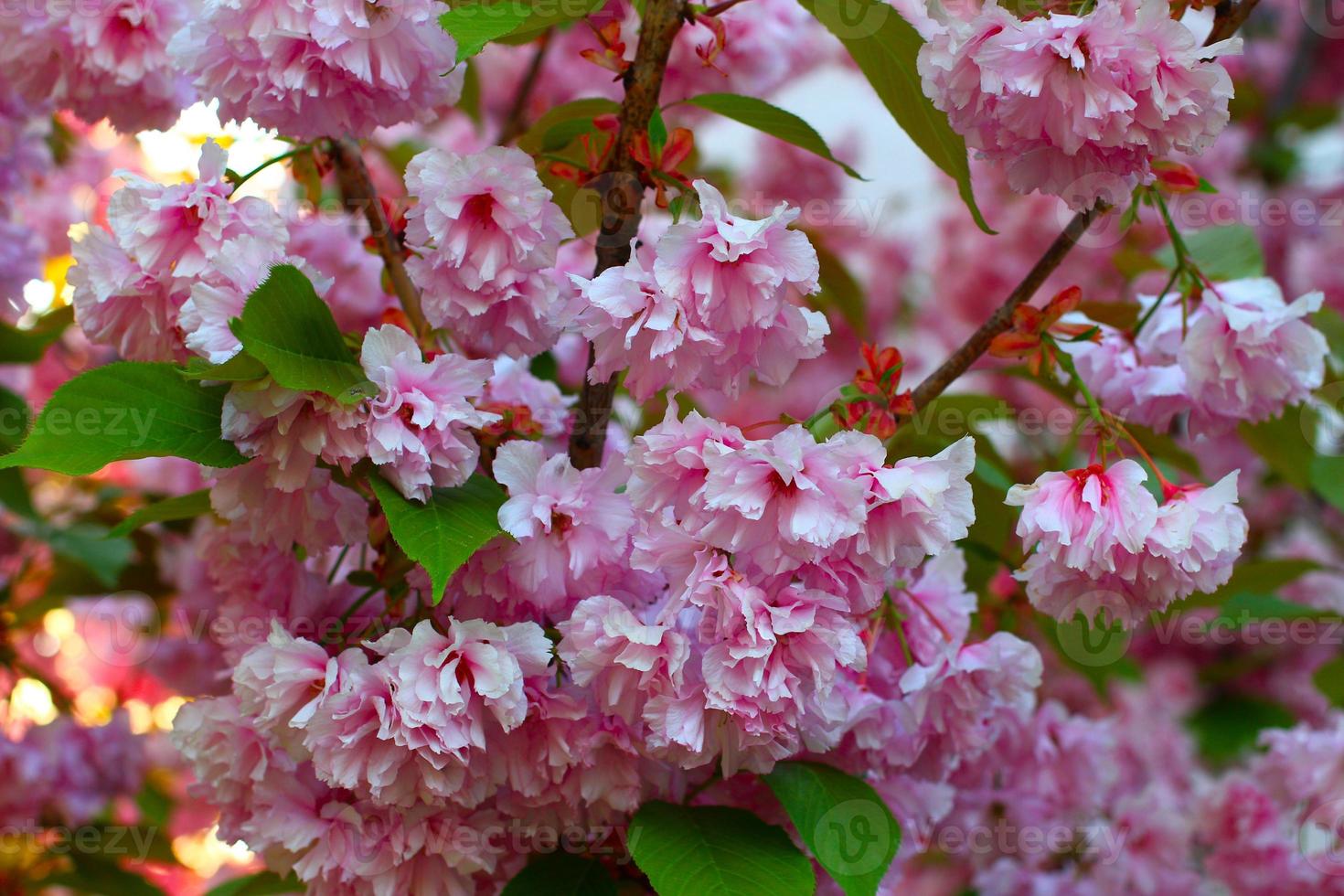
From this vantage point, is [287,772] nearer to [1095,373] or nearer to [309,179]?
[309,179]

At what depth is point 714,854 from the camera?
61 cm

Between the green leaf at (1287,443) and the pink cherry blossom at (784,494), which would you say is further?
the green leaf at (1287,443)

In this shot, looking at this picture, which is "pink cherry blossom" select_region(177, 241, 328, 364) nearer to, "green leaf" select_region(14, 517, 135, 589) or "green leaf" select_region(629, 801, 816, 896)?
"green leaf" select_region(629, 801, 816, 896)

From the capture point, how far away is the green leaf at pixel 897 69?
2.08 ft

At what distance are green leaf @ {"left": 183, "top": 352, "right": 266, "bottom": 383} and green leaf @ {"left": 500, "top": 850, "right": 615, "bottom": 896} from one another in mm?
296

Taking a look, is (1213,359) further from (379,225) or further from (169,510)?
(169,510)

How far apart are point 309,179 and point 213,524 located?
0.23m

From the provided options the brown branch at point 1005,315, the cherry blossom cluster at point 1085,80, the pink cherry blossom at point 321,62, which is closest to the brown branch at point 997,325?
the brown branch at point 1005,315

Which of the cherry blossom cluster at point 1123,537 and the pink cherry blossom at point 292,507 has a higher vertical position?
the cherry blossom cluster at point 1123,537

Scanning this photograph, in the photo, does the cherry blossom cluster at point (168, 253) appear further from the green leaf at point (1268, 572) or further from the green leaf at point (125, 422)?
the green leaf at point (1268, 572)

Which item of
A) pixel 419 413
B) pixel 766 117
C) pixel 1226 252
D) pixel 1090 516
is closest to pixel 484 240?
pixel 419 413

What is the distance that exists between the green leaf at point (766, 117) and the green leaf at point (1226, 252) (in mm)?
276

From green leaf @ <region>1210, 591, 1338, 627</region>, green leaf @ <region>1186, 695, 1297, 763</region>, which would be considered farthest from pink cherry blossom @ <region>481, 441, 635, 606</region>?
green leaf @ <region>1186, 695, 1297, 763</region>

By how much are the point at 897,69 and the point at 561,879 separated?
0.47 metres
